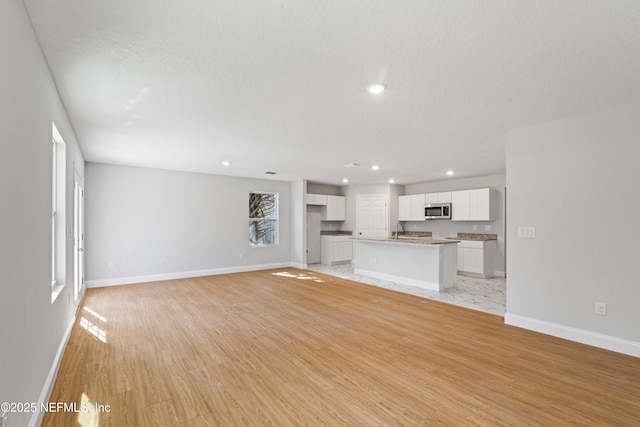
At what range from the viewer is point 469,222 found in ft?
25.4

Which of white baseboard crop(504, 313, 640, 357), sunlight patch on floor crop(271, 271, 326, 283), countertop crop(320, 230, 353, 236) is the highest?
countertop crop(320, 230, 353, 236)

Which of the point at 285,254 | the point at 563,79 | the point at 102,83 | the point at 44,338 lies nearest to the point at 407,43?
the point at 563,79

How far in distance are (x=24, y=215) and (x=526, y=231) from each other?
4.58 meters

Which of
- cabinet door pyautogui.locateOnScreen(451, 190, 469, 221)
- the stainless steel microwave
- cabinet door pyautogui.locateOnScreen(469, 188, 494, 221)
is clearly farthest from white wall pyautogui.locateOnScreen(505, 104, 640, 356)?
the stainless steel microwave

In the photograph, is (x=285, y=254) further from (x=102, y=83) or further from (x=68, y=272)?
(x=102, y=83)

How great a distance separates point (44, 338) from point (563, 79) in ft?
14.5

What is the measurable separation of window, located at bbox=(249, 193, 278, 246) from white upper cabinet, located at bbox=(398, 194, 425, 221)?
3602 millimetres

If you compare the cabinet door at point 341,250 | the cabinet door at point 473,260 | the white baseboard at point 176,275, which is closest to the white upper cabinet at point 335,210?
the cabinet door at point 341,250

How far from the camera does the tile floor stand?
4.68 m

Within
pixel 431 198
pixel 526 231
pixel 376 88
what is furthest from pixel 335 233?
pixel 376 88

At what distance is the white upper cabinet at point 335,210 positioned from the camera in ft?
30.3

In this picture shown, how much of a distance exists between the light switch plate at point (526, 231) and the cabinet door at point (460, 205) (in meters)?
3.82

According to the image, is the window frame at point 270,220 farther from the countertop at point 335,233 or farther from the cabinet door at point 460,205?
the cabinet door at point 460,205

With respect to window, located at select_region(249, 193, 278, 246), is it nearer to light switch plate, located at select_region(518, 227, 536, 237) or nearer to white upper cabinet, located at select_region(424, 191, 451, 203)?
white upper cabinet, located at select_region(424, 191, 451, 203)
